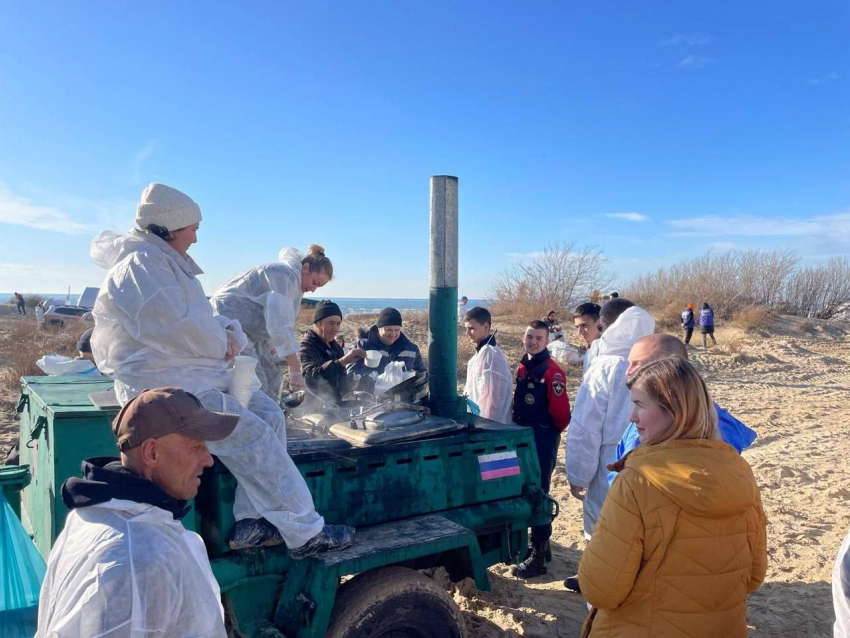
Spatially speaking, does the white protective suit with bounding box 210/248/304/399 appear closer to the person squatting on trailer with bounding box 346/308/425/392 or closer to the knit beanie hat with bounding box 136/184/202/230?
the knit beanie hat with bounding box 136/184/202/230

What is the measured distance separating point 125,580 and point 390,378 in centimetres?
311

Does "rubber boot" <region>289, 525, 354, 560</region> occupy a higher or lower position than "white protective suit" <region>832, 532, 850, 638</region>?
lower

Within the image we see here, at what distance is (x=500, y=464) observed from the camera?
11.6 ft

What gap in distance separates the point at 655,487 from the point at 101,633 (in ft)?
5.07

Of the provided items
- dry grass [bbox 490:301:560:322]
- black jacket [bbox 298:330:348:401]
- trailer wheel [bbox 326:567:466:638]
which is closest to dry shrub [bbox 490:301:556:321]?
dry grass [bbox 490:301:560:322]

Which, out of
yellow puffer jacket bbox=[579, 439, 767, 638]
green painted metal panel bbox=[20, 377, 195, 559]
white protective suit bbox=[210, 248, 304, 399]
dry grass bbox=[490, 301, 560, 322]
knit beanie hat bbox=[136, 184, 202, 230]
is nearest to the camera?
yellow puffer jacket bbox=[579, 439, 767, 638]

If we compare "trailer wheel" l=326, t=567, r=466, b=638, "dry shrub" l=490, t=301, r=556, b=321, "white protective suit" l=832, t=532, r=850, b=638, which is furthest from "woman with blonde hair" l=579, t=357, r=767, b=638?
"dry shrub" l=490, t=301, r=556, b=321

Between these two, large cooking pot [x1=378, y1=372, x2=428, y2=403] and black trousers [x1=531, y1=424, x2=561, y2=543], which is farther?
black trousers [x1=531, y1=424, x2=561, y2=543]

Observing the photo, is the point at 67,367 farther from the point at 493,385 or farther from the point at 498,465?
the point at 498,465

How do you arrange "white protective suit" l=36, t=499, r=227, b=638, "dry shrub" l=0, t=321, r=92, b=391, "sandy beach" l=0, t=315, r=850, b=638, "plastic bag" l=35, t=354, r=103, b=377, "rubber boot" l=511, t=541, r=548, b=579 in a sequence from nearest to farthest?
"white protective suit" l=36, t=499, r=227, b=638, "sandy beach" l=0, t=315, r=850, b=638, "rubber boot" l=511, t=541, r=548, b=579, "plastic bag" l=35, t=354, r=103, b=377, "dry shrub" l=0, t=321, r=92, b=391

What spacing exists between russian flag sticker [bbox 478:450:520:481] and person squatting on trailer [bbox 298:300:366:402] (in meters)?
1.58

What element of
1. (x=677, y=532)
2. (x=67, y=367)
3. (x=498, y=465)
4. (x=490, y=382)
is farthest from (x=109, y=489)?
(x=67, y=367)

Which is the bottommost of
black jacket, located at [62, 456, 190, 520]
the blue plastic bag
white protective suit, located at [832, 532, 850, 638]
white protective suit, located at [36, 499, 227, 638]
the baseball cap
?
the blue plastic bag

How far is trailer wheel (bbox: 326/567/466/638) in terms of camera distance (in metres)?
2.74
